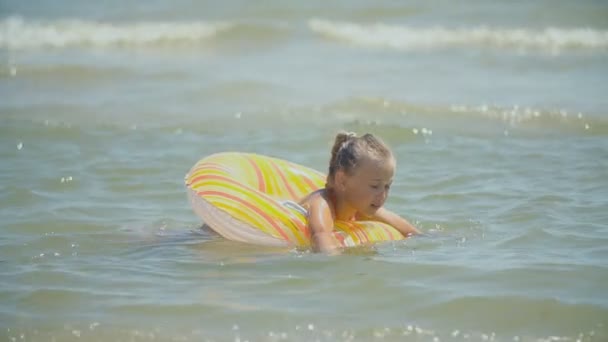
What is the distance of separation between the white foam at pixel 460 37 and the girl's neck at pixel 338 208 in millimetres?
9641

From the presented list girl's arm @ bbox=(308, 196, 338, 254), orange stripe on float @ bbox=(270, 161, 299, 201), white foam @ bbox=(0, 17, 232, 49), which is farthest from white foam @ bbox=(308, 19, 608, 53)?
girl's arm @ bbox=(308, 196, 338, 254)

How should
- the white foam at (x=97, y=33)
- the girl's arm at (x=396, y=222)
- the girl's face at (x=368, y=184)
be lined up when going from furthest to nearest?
the white foam at (x=97, y=33), the girl's arm at (x=396, y=222), the girl's face at (x=368, y=184)

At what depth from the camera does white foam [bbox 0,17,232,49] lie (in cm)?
1652

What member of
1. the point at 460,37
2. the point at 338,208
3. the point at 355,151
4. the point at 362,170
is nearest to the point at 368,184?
the point at 362,170

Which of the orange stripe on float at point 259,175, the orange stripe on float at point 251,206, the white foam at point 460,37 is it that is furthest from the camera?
the white foam at point 460,37

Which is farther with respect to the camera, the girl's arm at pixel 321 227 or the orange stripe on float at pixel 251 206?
the orange stripe on float at pixel 251 206

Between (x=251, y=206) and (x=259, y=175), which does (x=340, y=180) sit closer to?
(x=251, y=206)

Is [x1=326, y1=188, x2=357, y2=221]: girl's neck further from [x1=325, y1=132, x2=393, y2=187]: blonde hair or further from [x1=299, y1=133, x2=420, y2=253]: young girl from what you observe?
[x1=325, y1=132, x2=393, y2=187]: blonde hair

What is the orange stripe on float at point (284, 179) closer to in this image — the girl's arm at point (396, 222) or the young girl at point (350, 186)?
the young girl at point (350, 186)

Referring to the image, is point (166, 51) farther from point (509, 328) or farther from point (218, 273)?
point (509, 328)

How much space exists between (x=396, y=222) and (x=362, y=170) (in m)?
0.60

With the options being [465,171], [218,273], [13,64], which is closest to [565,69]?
[465,171]

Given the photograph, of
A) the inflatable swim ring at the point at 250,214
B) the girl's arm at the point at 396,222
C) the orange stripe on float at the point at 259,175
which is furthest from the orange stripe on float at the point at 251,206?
the girl's arm at the point at 396,222

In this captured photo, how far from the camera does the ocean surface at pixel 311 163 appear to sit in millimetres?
4508
